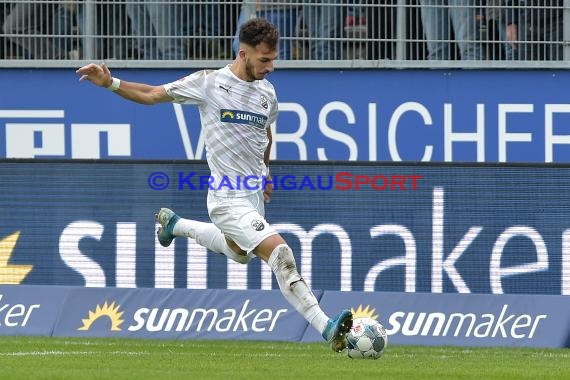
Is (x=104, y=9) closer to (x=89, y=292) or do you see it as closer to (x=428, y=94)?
(x=428, y=94)

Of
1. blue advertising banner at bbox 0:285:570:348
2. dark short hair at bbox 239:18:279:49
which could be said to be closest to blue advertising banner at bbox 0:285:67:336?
blue advertising banner at bbox 0:285:570:348

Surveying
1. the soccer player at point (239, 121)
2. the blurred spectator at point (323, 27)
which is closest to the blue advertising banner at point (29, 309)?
the soccer player at point (239, 121)

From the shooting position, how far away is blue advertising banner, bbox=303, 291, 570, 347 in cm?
1215

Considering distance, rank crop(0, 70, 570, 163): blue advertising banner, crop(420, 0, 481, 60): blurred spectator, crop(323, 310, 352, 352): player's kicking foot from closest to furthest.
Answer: crop(323, 310, 352, 352): player's kicking foot < crop(0, 70, 570, 163): blue advertising banner < crop(420, 0, 481, 60): blurred spectator

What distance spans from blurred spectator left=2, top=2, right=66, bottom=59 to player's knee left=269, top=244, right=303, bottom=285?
316 inches

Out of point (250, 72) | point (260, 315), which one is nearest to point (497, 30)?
point (260, 315)

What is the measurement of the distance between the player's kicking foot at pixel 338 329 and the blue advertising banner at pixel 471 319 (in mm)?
2804

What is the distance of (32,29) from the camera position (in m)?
17.0

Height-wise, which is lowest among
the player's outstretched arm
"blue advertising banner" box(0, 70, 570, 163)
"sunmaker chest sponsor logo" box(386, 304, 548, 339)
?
"sunmaker chest sponsor logo" box(386, 304, 548, 339)

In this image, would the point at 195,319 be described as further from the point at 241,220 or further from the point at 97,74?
the point at 97,74

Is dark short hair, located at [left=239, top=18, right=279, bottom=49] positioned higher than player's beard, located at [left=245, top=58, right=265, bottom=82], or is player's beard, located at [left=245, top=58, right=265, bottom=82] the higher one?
dark short hair, located at [left=239, top=18, right=279, bottom=49]

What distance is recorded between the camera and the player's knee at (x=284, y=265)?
966cm

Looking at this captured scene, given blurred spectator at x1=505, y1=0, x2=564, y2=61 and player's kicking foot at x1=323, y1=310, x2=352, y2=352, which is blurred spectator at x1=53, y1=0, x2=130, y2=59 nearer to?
blurred spectator at x1=505, y1=0, x2=564, y2=61

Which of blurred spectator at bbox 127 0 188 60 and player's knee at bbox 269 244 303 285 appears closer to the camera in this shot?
player's knee at bbox 269 244 303 285
